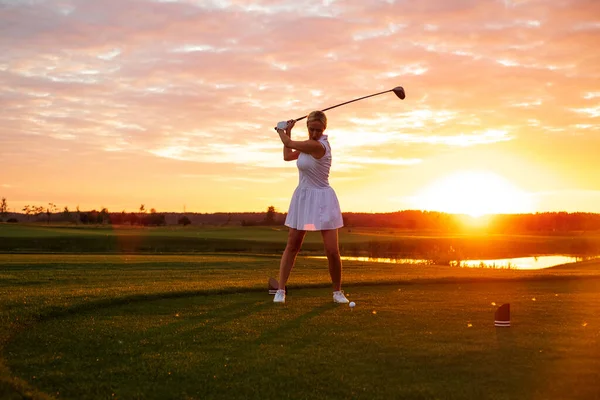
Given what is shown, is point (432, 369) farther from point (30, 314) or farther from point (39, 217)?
point (39, 217)

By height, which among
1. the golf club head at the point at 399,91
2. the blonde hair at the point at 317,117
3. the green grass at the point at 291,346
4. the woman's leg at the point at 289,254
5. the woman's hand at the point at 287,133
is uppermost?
the golf club head at the point at 399,91

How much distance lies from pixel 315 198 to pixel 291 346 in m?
3.58

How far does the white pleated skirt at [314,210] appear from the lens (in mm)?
8844

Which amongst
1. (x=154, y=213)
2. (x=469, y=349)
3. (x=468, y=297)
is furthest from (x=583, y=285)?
(x=154, y=213)

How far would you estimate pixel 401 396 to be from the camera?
4219 millimetres

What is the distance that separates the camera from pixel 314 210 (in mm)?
8914

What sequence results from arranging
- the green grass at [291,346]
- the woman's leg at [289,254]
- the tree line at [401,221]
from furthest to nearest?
the tree line at [401,221], the woman's leg at [289,254], the green grass at [291,346]

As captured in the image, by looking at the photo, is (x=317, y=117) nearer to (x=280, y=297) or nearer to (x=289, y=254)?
(x=289, y=254)

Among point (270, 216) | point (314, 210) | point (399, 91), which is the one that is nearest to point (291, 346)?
point (314, 210)

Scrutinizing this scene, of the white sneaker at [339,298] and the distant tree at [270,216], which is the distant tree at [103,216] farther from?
the white sneaker at [339,298]

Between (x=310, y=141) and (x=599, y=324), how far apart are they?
172 inches

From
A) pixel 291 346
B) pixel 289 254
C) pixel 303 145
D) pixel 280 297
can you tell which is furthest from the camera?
pixel 289 254

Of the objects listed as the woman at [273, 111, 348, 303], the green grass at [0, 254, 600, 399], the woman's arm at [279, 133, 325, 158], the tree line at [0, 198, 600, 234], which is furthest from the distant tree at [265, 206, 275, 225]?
the woman's arm at [279, 133, 325, 158]

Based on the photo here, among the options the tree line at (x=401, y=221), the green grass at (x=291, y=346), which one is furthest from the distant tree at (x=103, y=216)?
the green grass at (x=291, y=346)
